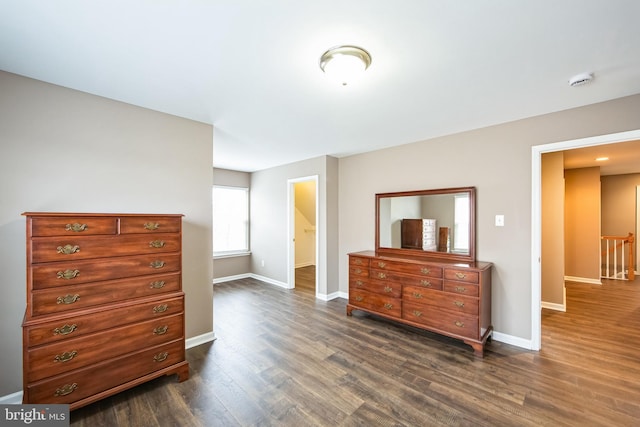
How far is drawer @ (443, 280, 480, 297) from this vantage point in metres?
2.68

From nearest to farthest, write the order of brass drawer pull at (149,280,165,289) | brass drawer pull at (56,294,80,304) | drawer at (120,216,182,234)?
brass drawer pull at (56,294,80,304) < drawer at (120,216,182,234) < brass drawer pull at (149,280,165,289)

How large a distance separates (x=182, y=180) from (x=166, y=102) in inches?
30.3

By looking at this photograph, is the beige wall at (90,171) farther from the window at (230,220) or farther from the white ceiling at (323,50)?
the window at (230,220)

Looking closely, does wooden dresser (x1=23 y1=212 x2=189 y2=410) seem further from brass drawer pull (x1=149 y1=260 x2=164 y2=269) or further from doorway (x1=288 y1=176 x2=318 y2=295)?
doorway (x1=288 y1=176 x2=318 y2=295)

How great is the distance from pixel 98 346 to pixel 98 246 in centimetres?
72

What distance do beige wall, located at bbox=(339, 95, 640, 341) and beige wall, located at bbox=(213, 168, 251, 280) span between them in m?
3.80

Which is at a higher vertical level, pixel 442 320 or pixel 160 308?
pixel 160 308

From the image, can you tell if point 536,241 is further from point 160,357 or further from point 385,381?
point 160,357

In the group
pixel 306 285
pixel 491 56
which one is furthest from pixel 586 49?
pixel 306 285

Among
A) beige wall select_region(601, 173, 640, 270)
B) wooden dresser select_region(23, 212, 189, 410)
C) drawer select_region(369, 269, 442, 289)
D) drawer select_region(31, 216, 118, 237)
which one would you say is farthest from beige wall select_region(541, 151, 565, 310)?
drawer select_region(31, 216, 118, 237)

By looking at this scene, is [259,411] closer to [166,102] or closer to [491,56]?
[166,102]

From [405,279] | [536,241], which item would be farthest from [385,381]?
[536,241]

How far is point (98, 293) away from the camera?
192cm

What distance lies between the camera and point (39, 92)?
2.07 m
